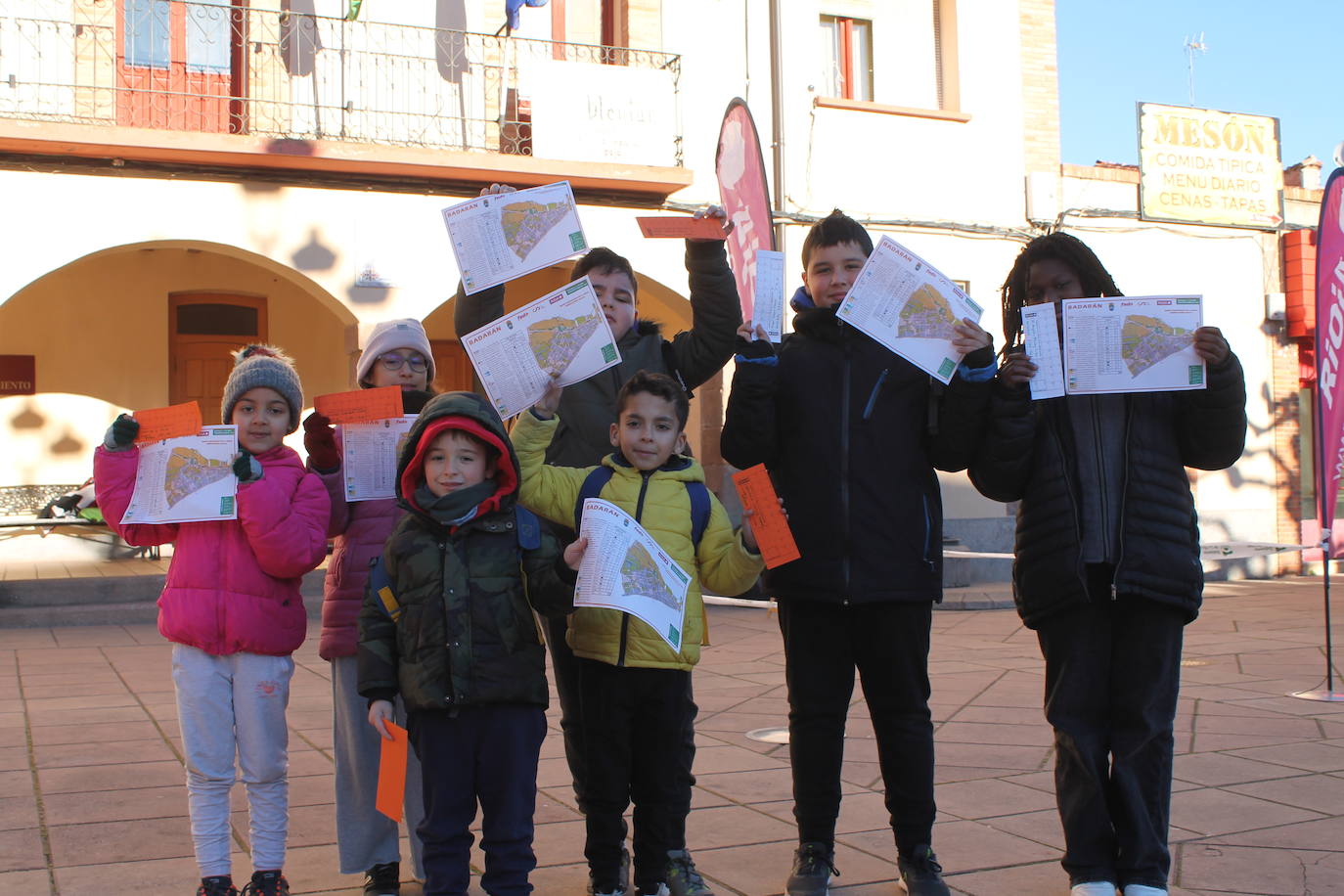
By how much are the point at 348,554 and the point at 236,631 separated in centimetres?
39

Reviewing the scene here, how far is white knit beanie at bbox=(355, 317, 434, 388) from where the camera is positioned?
369 centimetres

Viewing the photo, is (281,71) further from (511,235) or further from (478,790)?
(478,790)

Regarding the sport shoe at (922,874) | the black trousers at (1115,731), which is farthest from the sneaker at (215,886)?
the black trousers at (1115,731)

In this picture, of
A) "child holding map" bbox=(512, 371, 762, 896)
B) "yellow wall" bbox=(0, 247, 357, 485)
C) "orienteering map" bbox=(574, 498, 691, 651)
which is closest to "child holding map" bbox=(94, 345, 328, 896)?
"child holding map" bbox=(512, 371, 762, 896)

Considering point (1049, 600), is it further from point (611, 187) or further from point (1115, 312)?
point (611, 187)

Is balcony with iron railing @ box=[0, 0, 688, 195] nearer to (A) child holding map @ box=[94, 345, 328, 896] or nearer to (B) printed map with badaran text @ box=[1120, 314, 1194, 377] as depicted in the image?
(A) child holding map @ box=[94, 345, 328, 896]

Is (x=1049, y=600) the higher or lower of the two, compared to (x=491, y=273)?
lower

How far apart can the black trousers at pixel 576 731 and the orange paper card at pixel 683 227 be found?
1084mm

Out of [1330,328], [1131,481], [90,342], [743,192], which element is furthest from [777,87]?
[90,342]

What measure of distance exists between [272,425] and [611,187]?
29.2 ft

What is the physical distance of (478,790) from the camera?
3090 mm

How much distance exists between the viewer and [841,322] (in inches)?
138

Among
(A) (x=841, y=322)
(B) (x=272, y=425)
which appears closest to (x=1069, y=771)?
(A) (x=841, y=322)

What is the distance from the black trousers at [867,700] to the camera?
11.0 ft
